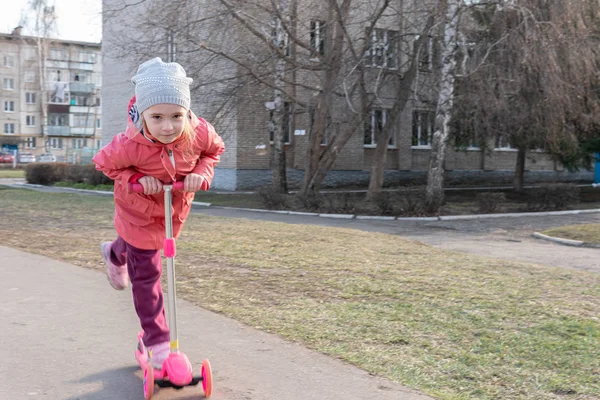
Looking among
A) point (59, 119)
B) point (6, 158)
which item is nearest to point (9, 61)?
point (59, 119)

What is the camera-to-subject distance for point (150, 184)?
3.78m

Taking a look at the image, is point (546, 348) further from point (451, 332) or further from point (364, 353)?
point (364, 353)

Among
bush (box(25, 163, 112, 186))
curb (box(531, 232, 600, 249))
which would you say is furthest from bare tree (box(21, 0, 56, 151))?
curb (box(531, 232, 600, 249))

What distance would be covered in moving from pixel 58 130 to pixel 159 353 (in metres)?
81.7

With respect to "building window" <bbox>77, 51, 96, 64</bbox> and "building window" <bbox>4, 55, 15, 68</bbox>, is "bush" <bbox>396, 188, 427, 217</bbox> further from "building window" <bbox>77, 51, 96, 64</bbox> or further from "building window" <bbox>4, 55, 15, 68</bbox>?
"building window" <bbox>77, 51, 96, 64</bbox>

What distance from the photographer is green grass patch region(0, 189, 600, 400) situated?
434 cm

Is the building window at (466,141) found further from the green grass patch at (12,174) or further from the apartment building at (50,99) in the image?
the apartment building at (50,99)

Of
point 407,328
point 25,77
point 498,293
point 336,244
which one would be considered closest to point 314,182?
point 336,244

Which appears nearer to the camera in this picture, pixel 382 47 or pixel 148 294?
pixel 148 294

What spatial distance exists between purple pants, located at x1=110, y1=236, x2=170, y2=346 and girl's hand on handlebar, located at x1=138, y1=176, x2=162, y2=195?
1.50 ft

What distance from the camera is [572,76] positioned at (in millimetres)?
18688

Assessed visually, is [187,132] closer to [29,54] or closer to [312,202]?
[312,202]

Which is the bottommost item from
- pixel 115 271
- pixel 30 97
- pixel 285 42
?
pixel 115 271

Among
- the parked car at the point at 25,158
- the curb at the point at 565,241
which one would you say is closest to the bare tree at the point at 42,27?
the parked car at the point at 25,158
